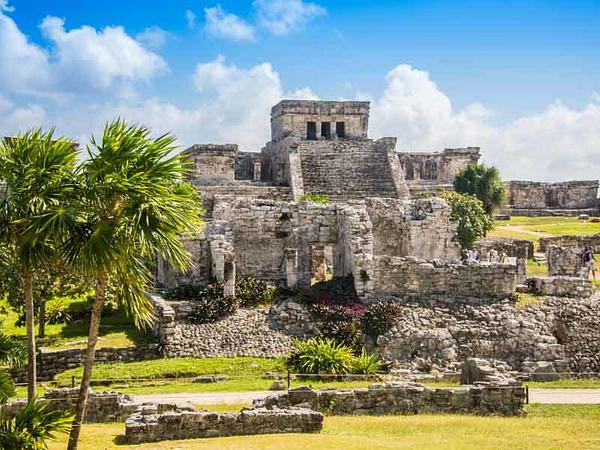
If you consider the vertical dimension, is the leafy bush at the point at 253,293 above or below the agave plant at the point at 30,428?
above

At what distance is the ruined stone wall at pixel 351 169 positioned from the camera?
3978 cm

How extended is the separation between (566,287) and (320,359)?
911 cm

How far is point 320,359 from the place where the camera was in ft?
69.7

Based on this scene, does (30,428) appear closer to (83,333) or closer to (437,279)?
(83,333)

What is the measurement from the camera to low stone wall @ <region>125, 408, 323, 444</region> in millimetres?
14711

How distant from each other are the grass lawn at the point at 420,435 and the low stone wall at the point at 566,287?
30.0 ft

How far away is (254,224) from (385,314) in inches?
239

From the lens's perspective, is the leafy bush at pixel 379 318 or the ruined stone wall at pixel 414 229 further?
the ruined stone wall at pixel 414 229

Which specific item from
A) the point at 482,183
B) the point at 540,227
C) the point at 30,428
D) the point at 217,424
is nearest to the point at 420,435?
the point at 217,424

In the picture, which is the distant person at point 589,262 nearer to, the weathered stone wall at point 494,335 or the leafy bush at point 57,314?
the weathered stone wall at point 494,335

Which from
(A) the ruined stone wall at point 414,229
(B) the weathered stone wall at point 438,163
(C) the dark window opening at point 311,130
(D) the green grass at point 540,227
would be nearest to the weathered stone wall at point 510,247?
(D) the green grass at point 540,227

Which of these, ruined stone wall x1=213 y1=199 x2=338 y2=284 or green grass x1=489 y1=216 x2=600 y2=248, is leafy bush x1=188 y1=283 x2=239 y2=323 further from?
green grass x1=489 y1=216 x2=600 y2=248

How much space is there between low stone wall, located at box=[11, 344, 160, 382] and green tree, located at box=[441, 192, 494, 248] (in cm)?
1750

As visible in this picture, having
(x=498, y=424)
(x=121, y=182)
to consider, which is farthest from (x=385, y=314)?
(x=121, y=182)
